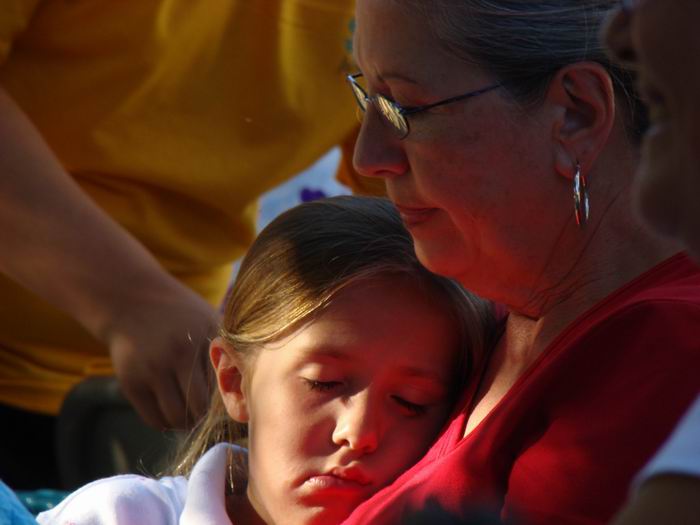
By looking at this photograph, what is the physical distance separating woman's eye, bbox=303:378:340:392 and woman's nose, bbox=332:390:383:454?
Result: 31 millimetres

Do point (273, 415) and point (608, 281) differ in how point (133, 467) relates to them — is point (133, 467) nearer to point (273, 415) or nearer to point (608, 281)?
point (273, 415)

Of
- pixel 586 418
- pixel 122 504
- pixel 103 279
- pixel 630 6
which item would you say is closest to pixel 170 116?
→ pixel 103 279

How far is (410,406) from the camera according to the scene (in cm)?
161

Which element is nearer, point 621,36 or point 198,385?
point 621,36

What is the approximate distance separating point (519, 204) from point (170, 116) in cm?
117

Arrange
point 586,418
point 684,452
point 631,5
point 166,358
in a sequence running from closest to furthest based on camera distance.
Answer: point 684,452
point 631,5
point 586,418
point 166,358

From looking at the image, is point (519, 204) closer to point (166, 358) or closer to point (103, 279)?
point (166, 358)

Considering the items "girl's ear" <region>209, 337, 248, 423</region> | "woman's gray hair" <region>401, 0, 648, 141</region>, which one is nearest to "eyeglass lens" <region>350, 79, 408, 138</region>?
"woman's gray hair" <region>401, 0, 648, 141</region>

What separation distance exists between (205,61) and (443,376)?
40.5 inches

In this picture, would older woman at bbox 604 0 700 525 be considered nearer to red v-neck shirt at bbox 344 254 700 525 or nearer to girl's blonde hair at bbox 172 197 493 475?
red v-neck shirt at bbox 344 254 700 525

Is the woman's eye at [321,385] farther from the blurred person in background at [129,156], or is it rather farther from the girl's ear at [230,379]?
the blurred person in background at [129,156]

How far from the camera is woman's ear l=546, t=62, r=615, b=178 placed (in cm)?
138

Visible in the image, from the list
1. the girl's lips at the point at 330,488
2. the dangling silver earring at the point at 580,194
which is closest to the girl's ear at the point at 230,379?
the girl's lips at the point at 330,488

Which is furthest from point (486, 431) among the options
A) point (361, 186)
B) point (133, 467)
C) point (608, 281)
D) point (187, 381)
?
point (361, 186)
